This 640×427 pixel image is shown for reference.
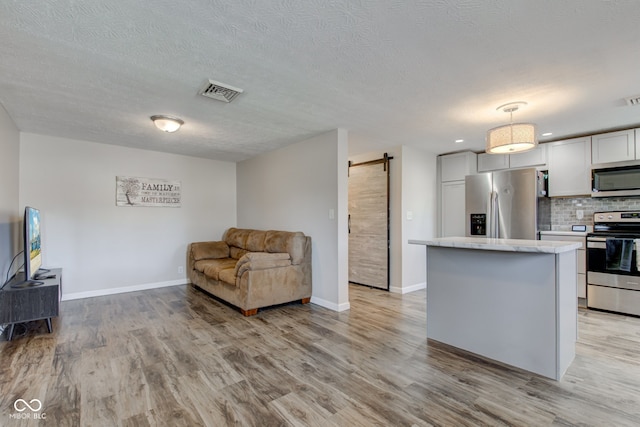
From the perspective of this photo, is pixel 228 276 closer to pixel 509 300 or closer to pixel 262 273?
pixel 262 273

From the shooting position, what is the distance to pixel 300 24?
174 cm

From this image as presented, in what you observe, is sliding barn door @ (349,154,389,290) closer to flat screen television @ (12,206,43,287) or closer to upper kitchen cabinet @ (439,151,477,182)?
upper kitchen cabinet @ (439,151,477,182)

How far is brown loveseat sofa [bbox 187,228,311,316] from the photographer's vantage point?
3.59 m

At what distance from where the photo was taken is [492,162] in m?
4.93

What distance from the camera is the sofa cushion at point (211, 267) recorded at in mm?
4066

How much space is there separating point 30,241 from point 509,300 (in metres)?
4.25

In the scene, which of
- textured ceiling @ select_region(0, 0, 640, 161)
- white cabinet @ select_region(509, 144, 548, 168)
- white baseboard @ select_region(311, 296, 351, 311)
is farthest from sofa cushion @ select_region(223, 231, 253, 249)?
white cabinet @ select_region(509, 144, 548, 168)

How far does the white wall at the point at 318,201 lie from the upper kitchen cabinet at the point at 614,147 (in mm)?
3266

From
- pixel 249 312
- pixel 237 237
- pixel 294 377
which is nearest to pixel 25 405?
pixel 294 377

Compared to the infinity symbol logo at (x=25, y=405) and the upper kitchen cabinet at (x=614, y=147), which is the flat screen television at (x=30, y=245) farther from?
the upper kitchen cabinet at (x=614, y=147)

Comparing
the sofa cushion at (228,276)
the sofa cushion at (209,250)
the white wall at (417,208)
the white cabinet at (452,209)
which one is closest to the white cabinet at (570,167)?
the white cabinet at (452,209)

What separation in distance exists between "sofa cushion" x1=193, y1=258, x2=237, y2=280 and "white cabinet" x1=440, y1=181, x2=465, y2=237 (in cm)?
356

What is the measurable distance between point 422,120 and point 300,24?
2171 millimetres

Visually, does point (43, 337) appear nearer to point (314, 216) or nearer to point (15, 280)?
point (15, 280)
